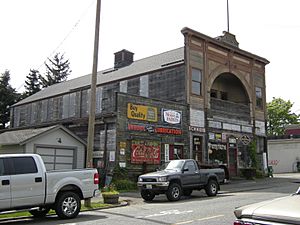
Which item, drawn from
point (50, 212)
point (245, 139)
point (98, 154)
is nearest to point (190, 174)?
point (50, 212)

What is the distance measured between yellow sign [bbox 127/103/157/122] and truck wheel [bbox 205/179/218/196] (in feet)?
24.9

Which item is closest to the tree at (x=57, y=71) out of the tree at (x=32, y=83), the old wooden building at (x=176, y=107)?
the tree at (x=32, y=83)

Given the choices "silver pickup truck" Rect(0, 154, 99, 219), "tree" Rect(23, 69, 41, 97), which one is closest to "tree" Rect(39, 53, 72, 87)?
"tree" Rect(23, 69, 41, 97)

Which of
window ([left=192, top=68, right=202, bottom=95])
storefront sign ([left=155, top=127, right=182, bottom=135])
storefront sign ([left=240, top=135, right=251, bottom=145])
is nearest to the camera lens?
storefront sign ([left=155, top=127, right=182, bottom=135])

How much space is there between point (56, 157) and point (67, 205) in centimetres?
1283

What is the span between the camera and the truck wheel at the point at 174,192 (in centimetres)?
1633

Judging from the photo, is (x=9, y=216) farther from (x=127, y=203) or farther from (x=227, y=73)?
(x=227, y=73)

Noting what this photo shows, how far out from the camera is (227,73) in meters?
33.4

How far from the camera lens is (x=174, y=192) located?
653 inches

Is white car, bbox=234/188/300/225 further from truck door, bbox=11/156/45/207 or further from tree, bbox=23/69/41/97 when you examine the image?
tree, bbox=23/69/41/97

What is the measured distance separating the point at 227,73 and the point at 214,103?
381 centimetres

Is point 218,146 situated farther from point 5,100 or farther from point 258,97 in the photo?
point 5,100

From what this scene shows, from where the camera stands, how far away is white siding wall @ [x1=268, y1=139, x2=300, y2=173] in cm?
4956

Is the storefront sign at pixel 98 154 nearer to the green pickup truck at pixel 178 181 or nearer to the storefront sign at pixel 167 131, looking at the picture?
the storefront sign at pixel 167 131
